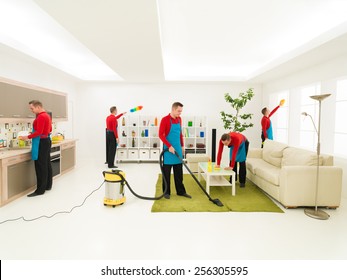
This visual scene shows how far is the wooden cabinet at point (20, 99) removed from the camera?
3905 millimetres

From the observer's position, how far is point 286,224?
9.88ft

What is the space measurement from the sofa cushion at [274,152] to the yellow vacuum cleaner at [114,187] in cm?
302

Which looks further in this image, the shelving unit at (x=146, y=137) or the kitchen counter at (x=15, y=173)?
the shelving unit at (x=146, y=137)

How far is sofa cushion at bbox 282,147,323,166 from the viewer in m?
3.60

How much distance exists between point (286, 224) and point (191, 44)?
358 cm

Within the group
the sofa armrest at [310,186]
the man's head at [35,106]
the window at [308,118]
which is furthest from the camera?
the window at [308,118]

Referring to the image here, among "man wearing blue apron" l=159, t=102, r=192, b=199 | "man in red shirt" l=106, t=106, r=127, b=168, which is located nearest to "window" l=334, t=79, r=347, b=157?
"man wearing blue apron" l=159, t=102, r=192, b=199

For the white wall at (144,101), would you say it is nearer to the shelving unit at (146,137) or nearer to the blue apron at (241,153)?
the shelving unit at (146,137)

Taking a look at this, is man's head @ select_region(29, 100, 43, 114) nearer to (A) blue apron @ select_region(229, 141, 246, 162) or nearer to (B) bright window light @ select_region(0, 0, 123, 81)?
(B) bright window light @ select_region(0, 0, 123, 81)

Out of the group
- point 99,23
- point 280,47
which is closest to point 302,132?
point 280,47

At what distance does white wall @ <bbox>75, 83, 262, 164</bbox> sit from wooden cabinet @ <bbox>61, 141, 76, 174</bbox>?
5.82ft

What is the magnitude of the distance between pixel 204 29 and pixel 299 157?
8.67 feet

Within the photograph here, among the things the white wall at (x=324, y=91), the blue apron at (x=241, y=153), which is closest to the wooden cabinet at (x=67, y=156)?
the blue apron at (x=241, y=153)

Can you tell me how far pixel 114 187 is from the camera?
353cm
